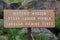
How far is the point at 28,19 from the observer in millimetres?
4430

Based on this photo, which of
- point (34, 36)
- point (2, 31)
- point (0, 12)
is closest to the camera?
point (34, 36)

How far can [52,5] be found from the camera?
23.2 feet

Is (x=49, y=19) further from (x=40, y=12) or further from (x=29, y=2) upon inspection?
(x=29, y=2)

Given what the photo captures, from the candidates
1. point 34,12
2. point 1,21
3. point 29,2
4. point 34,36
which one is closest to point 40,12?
point 34,12

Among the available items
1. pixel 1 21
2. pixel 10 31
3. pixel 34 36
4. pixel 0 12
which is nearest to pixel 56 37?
pixel 34 36

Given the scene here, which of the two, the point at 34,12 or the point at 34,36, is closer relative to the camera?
the point at 34,12

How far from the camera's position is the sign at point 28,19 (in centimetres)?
441

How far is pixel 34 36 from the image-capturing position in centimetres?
563

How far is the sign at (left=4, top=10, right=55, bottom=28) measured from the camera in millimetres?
4415

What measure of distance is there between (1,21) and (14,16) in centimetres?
201

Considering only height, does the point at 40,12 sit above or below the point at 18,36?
above

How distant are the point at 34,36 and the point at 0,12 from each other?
1.82m

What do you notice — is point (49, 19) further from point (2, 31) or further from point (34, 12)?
point (2, 31)

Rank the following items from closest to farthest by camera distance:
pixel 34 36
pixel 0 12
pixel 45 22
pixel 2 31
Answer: pixel 45 22 < pixel 34 36 < pixel 2 31 < pixel 0 12
